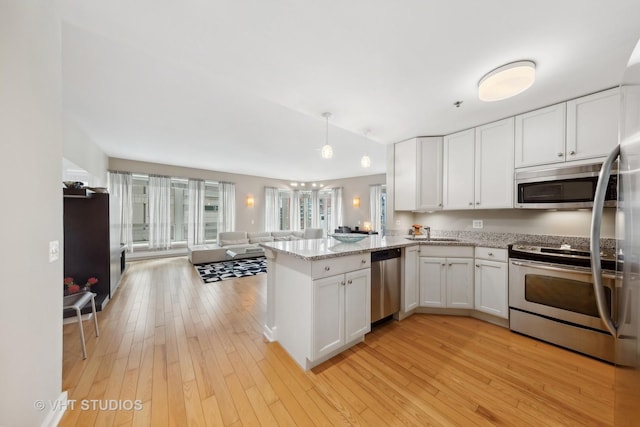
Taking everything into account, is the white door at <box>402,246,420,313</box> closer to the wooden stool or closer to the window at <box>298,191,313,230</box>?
the wooden stool

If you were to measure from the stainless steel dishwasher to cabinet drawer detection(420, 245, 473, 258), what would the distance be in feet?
1.39

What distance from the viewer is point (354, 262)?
6.64 ft

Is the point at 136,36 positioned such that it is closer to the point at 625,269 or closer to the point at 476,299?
the point at 625,269

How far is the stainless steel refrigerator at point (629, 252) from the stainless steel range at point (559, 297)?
1.50m

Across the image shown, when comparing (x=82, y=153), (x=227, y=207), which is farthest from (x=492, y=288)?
(x=227, y=207)

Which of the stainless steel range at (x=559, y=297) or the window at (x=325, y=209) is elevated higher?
the window at (x=325, y=209)

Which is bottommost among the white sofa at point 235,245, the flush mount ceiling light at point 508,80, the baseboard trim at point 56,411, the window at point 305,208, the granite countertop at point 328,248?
the baseboard trim at point 56,411

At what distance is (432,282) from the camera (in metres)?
2.75

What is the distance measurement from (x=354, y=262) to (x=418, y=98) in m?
1.80

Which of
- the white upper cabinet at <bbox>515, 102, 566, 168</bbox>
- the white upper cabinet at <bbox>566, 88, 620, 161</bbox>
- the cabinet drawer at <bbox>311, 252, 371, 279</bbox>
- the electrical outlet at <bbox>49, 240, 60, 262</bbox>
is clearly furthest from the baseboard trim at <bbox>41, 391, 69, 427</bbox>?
the white upper cabinet at <bbox>566, 88, 620, 161</bbox>

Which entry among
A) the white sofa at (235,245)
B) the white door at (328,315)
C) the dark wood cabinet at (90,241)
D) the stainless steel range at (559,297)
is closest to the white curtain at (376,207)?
the white sofa at (235,245)

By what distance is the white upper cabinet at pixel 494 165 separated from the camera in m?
2.57

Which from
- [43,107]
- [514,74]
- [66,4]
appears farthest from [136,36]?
[514,74]

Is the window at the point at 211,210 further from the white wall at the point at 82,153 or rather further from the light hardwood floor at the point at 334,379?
the light hardwood floor at the point at 334,379
